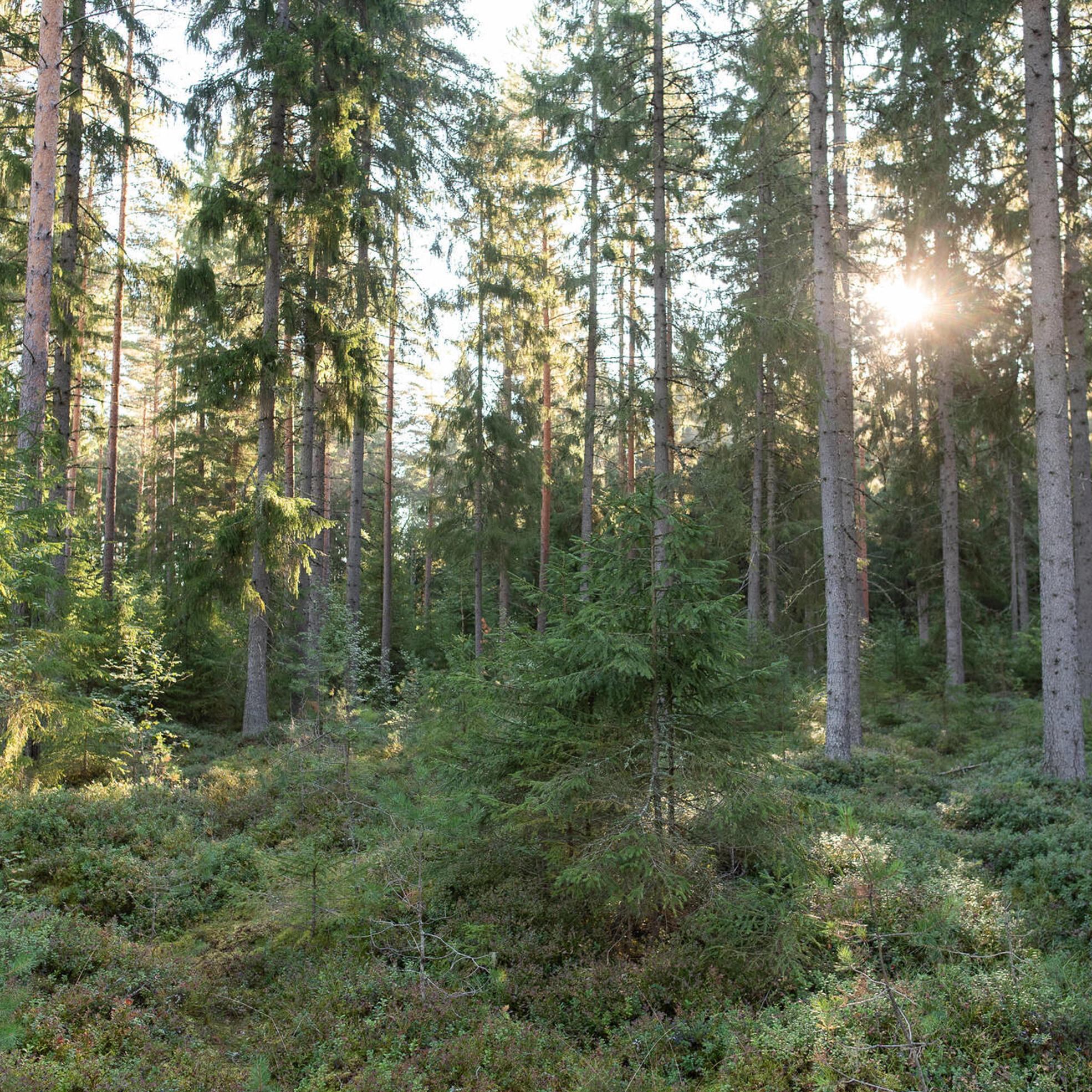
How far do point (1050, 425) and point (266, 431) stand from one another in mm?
12343

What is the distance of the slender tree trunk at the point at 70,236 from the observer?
12680 millimetres

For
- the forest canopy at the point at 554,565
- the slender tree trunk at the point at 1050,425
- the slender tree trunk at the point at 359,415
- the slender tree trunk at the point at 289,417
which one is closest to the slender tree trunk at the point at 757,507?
the forest canopy at the point at 554,565

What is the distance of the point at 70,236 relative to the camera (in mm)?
13633

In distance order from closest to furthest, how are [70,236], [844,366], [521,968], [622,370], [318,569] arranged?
[521,968] < [844,366] < [70,236] < [318,569] < [622,370]

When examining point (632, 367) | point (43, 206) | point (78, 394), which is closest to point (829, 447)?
point (632, 367)

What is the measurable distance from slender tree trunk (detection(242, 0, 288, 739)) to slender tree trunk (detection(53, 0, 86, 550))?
10.1 ft

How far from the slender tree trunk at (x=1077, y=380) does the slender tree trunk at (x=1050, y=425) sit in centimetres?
403

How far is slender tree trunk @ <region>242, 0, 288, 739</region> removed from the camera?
42.5ft

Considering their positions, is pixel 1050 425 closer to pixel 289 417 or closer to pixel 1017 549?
pixel 289 417

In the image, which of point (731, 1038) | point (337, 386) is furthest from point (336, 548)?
point (731, 1038)

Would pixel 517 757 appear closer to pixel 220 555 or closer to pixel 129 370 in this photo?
pixel 220 555

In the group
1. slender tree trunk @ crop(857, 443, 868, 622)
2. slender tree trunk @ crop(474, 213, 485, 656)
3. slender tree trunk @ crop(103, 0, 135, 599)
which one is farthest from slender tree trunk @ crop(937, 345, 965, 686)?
slender tree trunk @ crop(103, 0, 135, 599)

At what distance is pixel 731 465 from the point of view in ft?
61.2

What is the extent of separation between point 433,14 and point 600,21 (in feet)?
15.5
